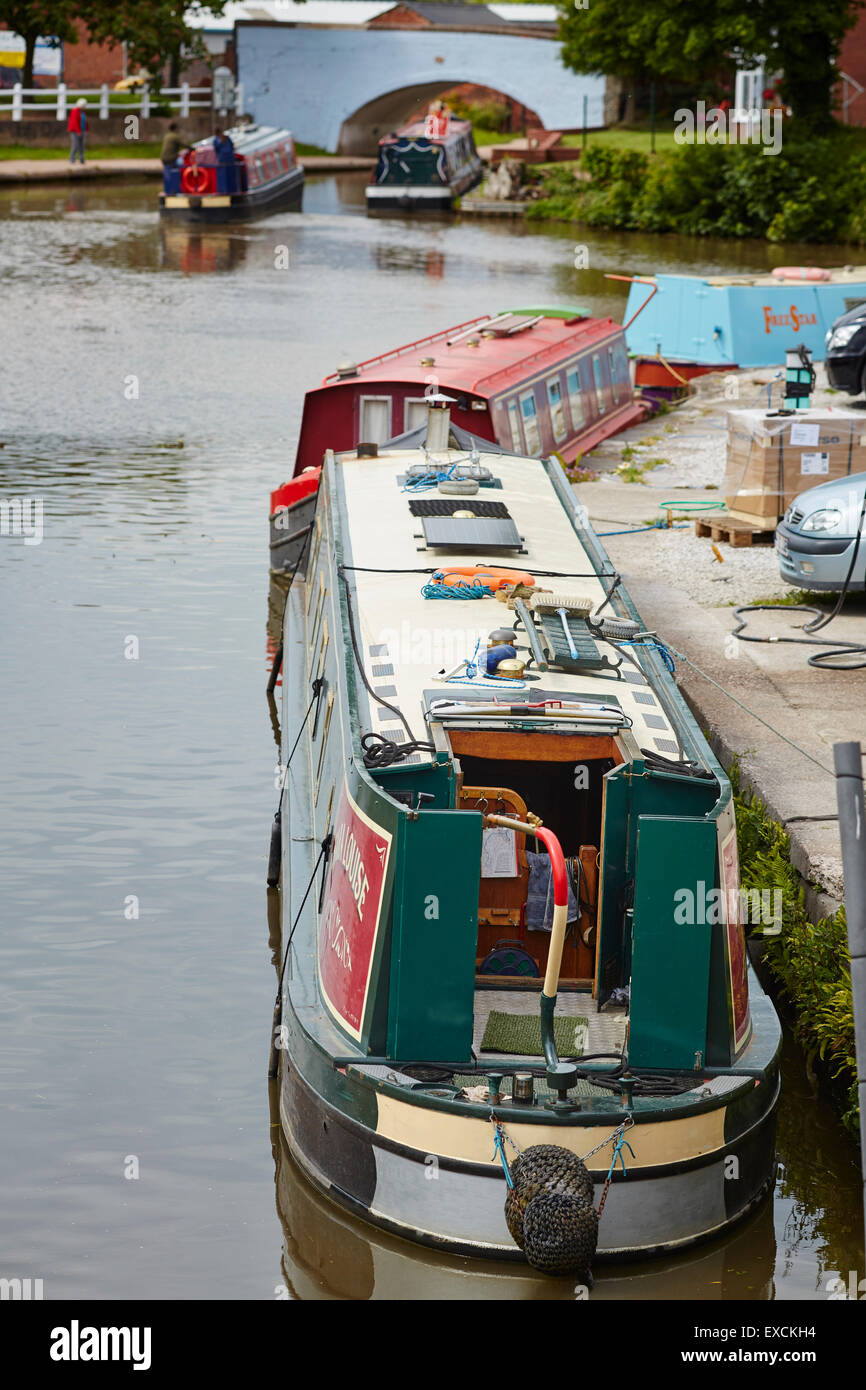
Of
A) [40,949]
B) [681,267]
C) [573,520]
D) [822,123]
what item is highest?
[822,123]

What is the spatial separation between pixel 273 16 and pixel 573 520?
68482 mm

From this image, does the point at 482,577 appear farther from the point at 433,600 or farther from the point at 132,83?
the point at 132,83

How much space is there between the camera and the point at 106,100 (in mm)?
60562

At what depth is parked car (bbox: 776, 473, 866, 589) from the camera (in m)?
15.2

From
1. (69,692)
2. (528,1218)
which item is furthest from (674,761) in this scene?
(69,692)

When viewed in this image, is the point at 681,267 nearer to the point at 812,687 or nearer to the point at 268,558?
the point at 268,558

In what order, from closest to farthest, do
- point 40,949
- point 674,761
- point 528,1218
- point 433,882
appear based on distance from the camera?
point 528,1218 → point 433,882 → point 674,761 → point 40,949

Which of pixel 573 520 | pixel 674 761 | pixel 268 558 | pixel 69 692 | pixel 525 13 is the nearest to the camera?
pixel 674 761

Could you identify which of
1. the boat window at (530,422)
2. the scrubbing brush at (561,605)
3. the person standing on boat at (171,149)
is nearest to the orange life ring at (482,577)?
the scrubbing brush at (561,605)

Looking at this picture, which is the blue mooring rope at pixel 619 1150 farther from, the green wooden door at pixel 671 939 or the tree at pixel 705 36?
the tree at pixel 705 36

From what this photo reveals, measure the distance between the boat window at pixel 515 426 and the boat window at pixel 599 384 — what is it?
4573mm

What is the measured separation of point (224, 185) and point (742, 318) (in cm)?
2503

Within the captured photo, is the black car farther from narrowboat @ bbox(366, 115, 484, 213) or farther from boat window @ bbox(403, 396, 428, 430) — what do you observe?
narrowboat @ bbox(366, 115, 484, 213)

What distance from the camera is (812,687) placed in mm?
14023
